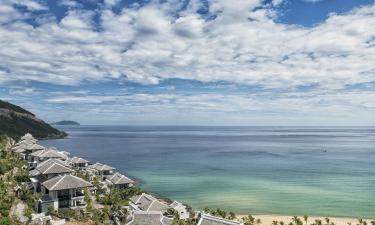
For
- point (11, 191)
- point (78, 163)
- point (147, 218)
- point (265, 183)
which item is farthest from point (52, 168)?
point (265, 183)

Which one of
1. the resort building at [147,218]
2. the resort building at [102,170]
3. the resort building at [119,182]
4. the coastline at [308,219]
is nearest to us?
the resort building at [147,218]

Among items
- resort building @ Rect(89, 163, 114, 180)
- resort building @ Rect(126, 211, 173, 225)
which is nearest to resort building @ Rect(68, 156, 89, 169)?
resort building @ Rect(89, 163, 114, 180)

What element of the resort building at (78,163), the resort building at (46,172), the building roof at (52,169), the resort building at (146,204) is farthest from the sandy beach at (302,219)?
the resort building at (78,163)

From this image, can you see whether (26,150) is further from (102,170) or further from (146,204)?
(146,204)

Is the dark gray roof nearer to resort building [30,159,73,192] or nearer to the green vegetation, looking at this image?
resort building [30,159,73,192]

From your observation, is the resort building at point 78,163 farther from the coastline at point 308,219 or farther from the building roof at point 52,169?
the coastline at point 308,219

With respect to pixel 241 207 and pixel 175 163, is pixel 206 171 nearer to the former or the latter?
pixel 175 163
